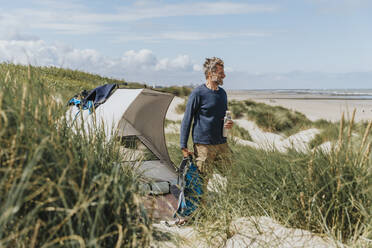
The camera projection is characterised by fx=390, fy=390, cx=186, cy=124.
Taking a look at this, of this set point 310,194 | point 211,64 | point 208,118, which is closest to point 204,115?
point 208,118

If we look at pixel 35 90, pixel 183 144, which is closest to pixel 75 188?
pixel 35 90

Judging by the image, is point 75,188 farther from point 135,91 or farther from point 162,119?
point 162,119

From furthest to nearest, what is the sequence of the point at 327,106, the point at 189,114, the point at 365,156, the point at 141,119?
the point at 327,106 < the point at 141,119 < the point at 189,114 < the point at 365,156

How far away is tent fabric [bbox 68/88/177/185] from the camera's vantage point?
590cm

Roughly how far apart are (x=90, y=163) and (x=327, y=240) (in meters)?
1.92

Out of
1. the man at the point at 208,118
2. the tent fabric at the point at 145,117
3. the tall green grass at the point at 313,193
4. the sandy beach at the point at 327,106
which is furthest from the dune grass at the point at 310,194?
the sandy beach at the point at 327,106

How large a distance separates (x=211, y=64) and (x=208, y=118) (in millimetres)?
614

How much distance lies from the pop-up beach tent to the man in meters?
1.22

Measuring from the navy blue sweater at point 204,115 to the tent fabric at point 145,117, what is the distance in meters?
1.46

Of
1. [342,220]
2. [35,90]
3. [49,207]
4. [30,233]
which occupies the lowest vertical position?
[342,220]

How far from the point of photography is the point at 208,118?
14.6 ft

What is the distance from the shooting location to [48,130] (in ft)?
7.32

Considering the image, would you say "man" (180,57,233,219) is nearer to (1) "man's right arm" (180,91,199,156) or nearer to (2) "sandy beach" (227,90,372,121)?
(1) "man's right arm" (180,91,199,156)

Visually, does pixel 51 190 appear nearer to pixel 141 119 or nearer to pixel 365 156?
pixel 365 156
